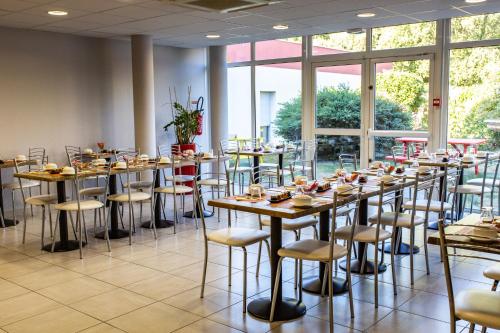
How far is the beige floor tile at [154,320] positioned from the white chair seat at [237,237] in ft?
1.85

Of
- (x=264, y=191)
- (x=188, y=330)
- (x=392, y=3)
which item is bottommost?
(x=188, y=330)

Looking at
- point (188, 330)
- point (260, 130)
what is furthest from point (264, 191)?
point (260, 130)

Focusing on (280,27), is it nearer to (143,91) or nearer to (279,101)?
(279,101)

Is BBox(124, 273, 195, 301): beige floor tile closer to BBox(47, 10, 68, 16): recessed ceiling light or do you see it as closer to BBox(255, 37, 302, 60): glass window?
BBox(47, 10, 68, 16): recessed ceiling light

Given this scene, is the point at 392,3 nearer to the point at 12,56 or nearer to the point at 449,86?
the point at 449,86

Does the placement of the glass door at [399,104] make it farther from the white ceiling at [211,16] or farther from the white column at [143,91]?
the white column at [143,91]

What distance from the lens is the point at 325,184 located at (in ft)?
13.6

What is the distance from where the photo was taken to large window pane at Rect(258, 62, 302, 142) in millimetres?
9352

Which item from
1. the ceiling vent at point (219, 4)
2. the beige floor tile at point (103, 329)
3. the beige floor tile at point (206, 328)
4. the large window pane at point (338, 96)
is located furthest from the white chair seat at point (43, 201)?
the large window pane at point (338, 96)

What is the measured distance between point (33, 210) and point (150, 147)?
2.01 meters

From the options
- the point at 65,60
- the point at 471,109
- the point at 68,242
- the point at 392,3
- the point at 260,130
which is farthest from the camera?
the point at 260,130

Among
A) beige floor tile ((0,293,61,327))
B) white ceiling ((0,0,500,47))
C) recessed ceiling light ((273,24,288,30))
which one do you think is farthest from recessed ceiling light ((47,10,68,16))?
beige floor tile ((0,293,61,327))

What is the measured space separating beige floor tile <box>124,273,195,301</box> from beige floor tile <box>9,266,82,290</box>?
0.65 m

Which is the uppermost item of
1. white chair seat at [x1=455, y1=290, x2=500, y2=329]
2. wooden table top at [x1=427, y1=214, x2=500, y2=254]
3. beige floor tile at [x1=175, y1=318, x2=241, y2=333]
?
wooden table top at [x1=427, y1=214, x2=500, y2=254]
